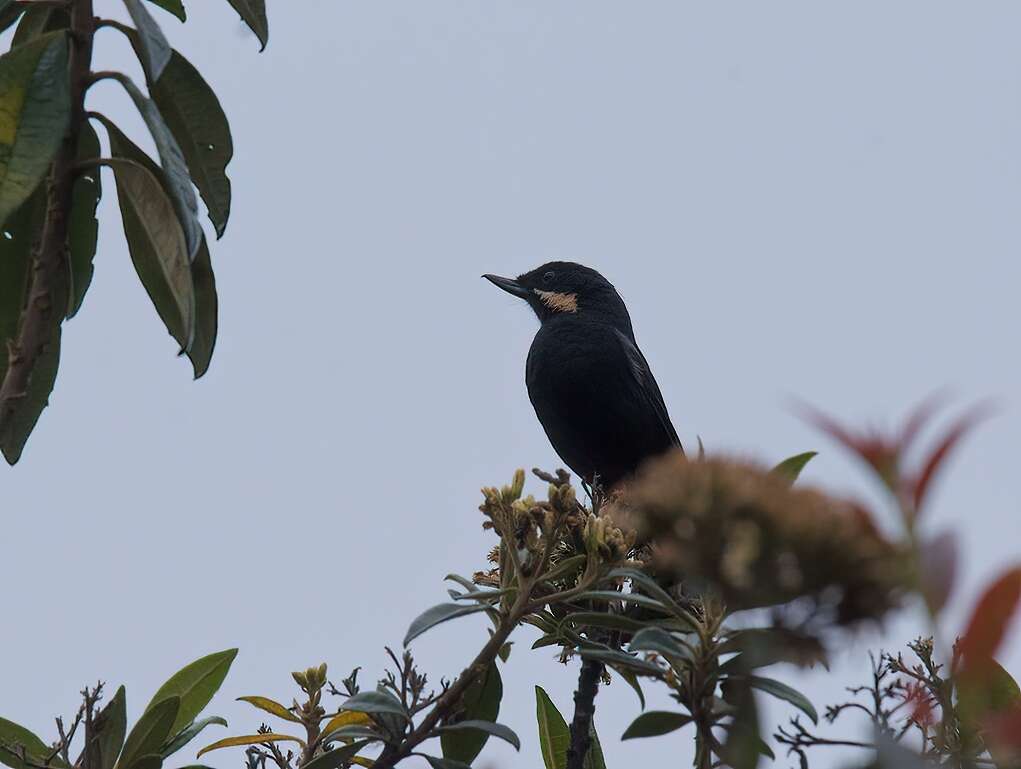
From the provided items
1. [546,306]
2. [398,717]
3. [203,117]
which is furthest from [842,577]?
[546,306]

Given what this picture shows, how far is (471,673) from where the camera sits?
1974mm

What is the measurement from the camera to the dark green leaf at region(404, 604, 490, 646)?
200 cm

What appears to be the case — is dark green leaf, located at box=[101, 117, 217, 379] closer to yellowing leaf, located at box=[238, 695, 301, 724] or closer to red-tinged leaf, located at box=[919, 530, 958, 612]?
yellowing leaf, located at box=[238, 695, 301, 724]

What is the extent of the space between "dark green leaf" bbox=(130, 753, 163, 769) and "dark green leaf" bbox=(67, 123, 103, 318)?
88 centimetres

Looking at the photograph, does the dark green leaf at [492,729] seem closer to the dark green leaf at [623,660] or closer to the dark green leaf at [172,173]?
→ the dark green leaf at [623,660]

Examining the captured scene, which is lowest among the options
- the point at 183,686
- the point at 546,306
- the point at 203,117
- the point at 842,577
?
the point at 183,686

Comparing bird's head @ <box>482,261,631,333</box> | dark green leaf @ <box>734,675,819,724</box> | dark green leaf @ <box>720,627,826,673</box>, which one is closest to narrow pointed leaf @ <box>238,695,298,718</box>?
dark green leaf @ <box>734,675,819,724</box>

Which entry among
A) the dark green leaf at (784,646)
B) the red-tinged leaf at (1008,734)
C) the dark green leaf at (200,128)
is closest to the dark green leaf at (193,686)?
the dark green leaf at (200,128)

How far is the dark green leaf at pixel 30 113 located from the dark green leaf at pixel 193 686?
95 centimetres

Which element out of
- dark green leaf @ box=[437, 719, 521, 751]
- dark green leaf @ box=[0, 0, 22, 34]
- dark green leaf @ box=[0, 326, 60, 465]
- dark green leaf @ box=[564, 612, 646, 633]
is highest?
dark green leaf @ box=[0, 0, 22, 34]

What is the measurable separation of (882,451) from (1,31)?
2.26 metres

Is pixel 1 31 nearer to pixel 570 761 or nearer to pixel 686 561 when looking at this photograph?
pixel 570 761

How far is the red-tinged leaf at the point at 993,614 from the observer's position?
82cm

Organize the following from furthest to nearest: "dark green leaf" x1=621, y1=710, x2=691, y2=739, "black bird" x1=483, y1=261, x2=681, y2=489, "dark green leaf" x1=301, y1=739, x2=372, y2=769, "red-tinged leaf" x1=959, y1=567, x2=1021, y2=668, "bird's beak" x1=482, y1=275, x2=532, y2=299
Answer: "bird's beak" x1=482, y1=275, x2=532, y2=299 → "black bird" x1=483, y1=261, x2=681, y2=489 → "dark green leaf" x1=301, y1=739, x2=372, y2=769 → "dark green leaf" x1=621, y1=710, x2=691, y2=739 → "red-tinged leaf" x1=959, y1=567, x2=1021, y2=668
